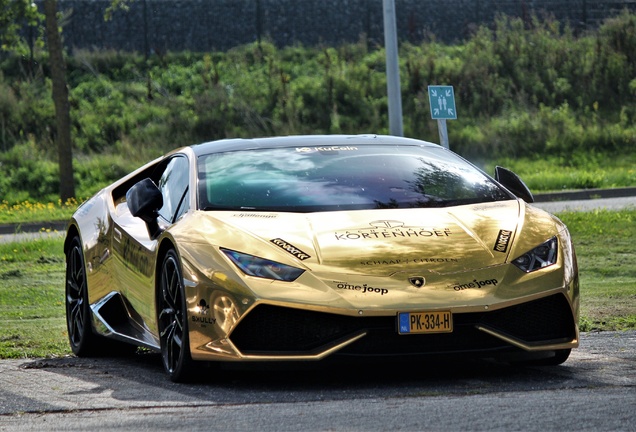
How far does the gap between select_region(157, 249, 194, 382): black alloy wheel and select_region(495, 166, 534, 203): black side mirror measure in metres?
2.17

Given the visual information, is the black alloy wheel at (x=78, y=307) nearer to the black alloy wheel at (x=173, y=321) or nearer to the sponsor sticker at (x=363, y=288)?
the black alloy wheel at (x=173, y=321)

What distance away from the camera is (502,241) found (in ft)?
22.8

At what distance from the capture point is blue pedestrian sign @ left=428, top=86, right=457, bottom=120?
18.0m

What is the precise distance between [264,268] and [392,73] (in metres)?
14.9

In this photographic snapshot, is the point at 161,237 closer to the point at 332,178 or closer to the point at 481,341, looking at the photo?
the point at 332,178

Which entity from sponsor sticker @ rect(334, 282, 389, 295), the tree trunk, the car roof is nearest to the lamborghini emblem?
sponsor sticker @ rect(334, 282, 389, 295)

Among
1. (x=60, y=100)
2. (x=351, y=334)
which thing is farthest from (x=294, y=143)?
(x=60, y=100)

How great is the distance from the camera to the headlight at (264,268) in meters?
6.61

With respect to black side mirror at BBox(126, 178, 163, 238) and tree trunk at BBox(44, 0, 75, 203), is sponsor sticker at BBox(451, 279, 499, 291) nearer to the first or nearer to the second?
black side mirror at BBox(126, 178, 163, 238)

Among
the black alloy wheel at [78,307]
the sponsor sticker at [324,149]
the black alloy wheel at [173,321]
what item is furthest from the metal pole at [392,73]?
the black alloy wheel at [173,321]

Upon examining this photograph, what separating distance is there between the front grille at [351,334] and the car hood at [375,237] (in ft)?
0.80

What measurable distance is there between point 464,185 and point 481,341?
1.42 metres

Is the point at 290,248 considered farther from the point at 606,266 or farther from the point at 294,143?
the point at 606,266

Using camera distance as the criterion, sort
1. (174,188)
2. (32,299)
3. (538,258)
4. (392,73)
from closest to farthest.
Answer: (538,258) → (174,188) → (32,299) → (392,73)
